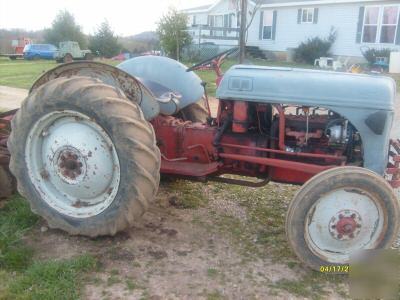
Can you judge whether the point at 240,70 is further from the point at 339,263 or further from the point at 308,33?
the point at 308,33

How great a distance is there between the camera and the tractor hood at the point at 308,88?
3.44m

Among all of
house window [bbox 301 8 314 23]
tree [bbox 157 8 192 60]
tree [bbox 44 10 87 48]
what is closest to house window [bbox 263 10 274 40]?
house window [bbox 301 8 314 23]

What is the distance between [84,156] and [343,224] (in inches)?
77.0

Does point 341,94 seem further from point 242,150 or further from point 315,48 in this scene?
point 315,48

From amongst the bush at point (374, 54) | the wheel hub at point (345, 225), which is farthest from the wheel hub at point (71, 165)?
the bush at point (374, 54)

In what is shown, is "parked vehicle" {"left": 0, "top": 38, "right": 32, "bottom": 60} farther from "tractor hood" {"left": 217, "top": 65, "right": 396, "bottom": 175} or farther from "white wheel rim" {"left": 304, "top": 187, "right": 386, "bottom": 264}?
"white wheel rim" {"left": 304, "top": 187, "right": 386, "bottom": 264}

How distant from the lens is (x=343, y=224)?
326cm

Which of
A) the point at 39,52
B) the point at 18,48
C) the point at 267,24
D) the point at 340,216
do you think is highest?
the point at 267,24

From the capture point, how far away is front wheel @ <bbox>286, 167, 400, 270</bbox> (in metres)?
3.14

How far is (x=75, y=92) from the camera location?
11.2 ft

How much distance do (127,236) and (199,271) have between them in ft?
2.50

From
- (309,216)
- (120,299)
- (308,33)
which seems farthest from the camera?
(308,33)

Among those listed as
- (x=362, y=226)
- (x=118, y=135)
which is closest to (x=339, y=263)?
(x=362, y=226)

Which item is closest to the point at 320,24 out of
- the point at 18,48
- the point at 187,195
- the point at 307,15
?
the point at 307,15
